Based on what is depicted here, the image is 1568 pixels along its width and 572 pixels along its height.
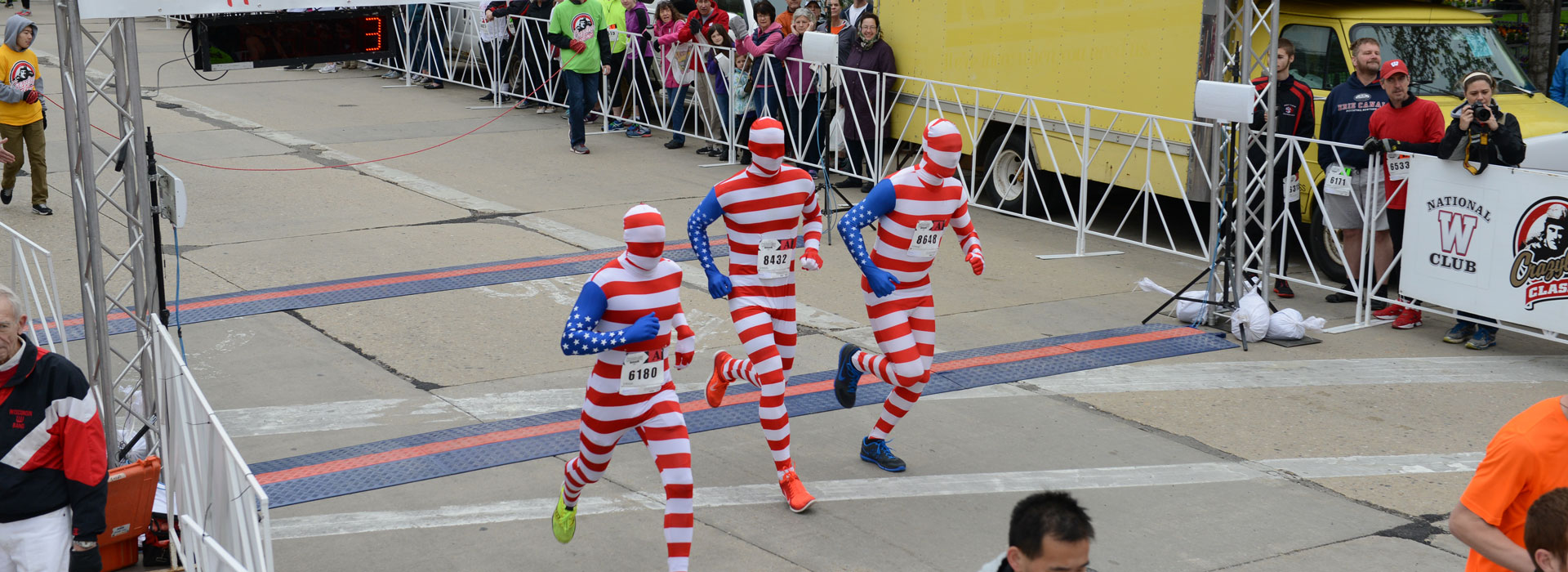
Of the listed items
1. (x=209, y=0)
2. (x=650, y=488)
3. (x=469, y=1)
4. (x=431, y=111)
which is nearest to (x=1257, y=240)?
(x=650, y=488)

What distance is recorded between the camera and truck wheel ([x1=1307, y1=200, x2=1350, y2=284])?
1101 centimetres

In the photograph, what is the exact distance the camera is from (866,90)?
1498 cm

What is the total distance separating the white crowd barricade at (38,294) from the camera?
711 centimetres

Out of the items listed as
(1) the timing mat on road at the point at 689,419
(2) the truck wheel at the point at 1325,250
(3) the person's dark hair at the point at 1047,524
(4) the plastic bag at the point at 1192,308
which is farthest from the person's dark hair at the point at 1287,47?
(3) the person's dark hair at the point at 1047,524

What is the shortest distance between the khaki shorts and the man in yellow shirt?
10.7 meters

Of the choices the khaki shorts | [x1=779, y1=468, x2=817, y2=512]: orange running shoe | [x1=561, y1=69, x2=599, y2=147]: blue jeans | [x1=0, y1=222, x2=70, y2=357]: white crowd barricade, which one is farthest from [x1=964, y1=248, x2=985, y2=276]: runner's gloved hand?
[x1=561, y1=69, x2=599, y2=147]: blue jeans

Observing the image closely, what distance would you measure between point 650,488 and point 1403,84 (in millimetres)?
6347

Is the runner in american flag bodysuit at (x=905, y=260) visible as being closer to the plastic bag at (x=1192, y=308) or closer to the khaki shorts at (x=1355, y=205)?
the plastic bag at (x=1192, y=308)

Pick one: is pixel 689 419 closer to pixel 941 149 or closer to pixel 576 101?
pixel 941 149

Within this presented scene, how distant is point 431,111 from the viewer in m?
19.6

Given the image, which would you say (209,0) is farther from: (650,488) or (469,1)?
(469,1)

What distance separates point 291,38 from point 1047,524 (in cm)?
514

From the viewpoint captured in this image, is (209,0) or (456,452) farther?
(456,452)

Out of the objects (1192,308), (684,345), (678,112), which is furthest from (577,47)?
(684,345)
